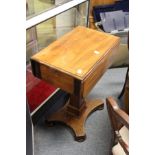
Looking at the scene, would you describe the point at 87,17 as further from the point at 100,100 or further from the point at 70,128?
the point at 70,128

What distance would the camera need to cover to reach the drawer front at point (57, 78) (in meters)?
1.45

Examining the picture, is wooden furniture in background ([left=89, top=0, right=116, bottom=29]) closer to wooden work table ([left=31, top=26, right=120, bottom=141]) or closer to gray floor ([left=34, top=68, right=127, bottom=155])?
wooden work table ([left=31, top=26, right=120, bottom=141])

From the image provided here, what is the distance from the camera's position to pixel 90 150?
1.78m

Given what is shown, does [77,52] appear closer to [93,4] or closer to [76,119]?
[76,119]

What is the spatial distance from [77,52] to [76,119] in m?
0.59

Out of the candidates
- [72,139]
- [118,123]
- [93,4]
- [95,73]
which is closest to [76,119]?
[72,139]

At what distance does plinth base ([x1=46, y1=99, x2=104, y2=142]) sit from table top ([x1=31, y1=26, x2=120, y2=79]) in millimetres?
576

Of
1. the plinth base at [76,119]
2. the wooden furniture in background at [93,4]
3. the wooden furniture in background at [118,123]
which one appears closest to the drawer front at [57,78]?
the wooden furniture in background at [118,123]

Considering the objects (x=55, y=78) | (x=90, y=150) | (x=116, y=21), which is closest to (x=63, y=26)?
(x=116, y=21)

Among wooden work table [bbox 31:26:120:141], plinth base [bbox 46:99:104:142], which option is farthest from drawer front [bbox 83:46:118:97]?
plinth base [bbox 46:99:104:142]

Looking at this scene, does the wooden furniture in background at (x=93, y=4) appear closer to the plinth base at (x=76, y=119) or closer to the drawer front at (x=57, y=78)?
the plinth base at (x=76, y=119)
